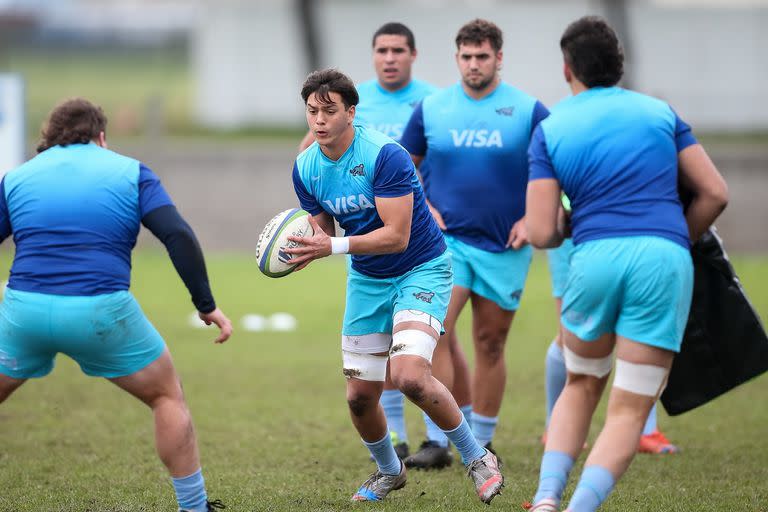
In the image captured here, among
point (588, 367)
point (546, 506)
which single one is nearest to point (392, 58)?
point (588, 367)

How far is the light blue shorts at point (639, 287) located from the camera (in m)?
4.71

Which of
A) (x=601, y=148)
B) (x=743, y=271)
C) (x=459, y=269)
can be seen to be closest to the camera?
(x=601, y=148)

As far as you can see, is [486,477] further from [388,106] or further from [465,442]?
[388,106]

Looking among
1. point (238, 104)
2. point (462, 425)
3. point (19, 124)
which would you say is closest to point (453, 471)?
point (462, 425)

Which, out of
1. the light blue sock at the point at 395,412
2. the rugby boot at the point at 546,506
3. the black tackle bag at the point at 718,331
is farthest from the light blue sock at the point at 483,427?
the rugby boot at the point at 546,506

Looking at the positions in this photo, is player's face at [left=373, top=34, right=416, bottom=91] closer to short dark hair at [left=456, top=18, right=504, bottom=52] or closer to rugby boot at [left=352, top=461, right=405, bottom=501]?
short dark hair at [left=456, top=18, right=504, bottom=52]

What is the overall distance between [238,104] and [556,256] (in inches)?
851

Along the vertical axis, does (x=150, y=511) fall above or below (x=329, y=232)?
below

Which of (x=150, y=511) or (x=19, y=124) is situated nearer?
(x=150, y=511)

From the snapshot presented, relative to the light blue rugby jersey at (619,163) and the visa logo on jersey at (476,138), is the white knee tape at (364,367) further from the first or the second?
the visa logo on jersey at (476,138)

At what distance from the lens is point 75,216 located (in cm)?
501

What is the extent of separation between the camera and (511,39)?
28953 millimetres

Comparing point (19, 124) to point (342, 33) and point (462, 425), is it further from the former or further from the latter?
point (342, 33)

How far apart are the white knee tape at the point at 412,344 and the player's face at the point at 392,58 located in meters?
2.54
